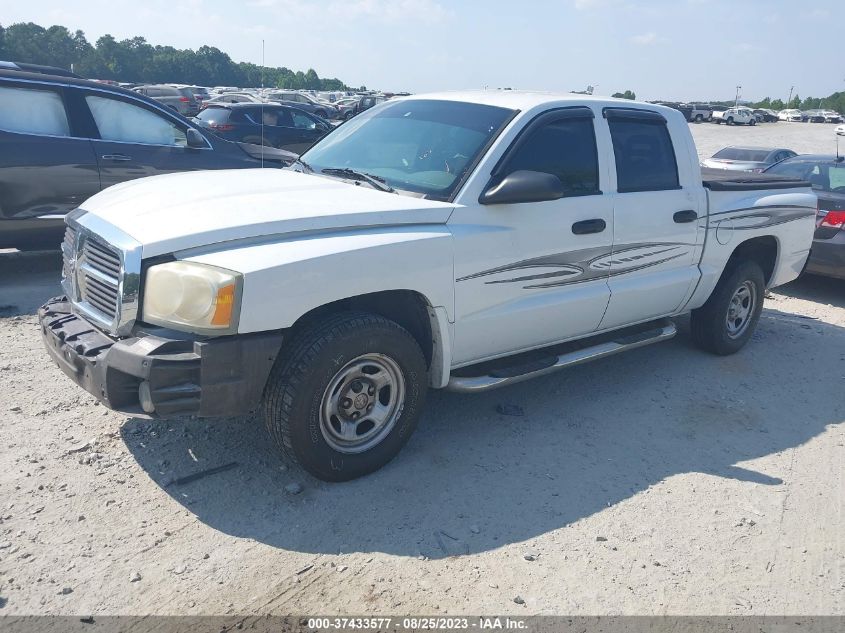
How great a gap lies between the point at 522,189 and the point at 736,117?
59.7 metres

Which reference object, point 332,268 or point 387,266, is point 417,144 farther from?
point 332,268

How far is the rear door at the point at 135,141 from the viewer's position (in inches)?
279

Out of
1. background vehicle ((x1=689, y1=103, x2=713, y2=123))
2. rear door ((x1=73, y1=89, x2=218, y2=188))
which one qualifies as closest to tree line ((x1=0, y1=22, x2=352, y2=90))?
background vehicle ((x1=689, y1=103, x2=713, y2=123))

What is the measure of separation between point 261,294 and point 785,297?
285 inches

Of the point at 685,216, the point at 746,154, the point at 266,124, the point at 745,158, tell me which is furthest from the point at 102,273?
the point at 746,154

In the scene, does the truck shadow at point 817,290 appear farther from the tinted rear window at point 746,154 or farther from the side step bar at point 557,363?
the tinted rear window at point 746,154

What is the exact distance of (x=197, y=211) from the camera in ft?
11.6

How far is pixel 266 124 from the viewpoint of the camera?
16.8 meters

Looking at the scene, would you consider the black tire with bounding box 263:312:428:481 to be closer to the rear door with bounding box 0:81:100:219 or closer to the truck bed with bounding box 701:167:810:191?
the truck bed with bounding box 701:167:810:191

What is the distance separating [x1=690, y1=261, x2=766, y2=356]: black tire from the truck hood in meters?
3.04

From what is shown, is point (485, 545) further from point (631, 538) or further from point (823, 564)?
point (823, 564)

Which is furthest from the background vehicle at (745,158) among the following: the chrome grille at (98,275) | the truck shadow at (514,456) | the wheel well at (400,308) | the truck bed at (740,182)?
the chrome grille at (98,275)

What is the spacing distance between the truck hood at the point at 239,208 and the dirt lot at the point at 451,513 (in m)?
1.23

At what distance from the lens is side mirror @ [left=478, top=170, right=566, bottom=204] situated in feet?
12.9
